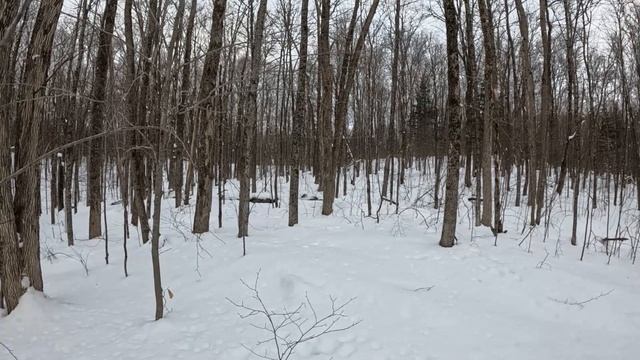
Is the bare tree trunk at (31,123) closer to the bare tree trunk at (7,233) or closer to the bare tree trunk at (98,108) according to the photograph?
the bare tree trunk at (7,233)

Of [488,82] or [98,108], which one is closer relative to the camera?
[488,82]

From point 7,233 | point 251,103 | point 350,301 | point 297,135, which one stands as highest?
point 251,103

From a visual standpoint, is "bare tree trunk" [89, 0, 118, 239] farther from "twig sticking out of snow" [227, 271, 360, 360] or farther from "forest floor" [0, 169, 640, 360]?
"twig sticking out of snow" [227, 271, 360, 360]

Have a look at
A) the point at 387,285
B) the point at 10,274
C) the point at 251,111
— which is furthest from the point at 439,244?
the point at 10,274

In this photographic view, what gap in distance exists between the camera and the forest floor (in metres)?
3.94

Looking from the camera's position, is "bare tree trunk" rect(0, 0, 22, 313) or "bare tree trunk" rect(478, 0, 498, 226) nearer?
"bare tree trunk" rect(0, 0, 22, 313)

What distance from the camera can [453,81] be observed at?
6.41m

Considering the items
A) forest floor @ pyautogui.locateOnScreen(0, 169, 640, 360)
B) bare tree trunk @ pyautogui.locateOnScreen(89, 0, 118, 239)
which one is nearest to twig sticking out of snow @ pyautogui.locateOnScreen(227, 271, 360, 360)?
forest floor @ pyautogui.locateOnScreen(0, 169, 640, 360)

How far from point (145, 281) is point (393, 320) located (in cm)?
352

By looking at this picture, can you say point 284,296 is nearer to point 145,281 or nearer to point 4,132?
point 145,281

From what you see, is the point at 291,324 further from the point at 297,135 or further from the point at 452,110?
the point at 297,135

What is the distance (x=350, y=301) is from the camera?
187 inches

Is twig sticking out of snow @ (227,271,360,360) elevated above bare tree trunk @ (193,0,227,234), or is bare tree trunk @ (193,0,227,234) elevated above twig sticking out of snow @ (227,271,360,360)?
bare tree trunk @ (193,0,227,234)

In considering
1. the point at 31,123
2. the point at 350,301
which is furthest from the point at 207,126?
the point at 350,301
